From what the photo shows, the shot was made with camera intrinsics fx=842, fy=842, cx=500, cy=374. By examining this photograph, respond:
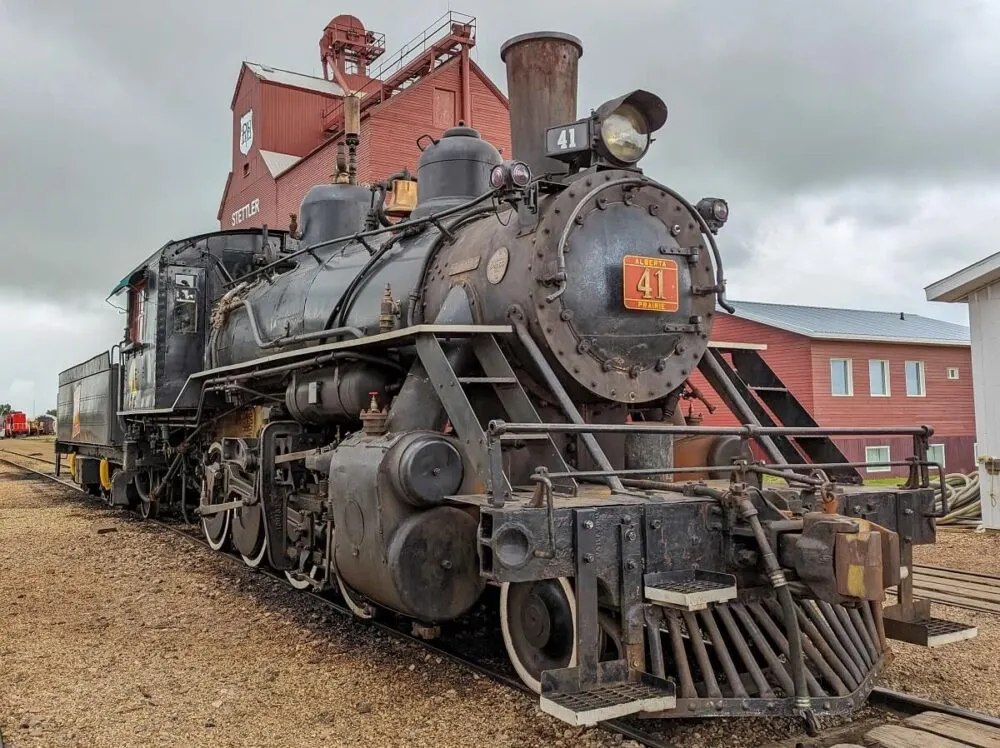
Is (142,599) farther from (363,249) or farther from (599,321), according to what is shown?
(599,321)

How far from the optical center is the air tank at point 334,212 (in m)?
8.70

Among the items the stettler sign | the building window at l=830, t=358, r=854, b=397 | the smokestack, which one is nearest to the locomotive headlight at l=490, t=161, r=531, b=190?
the smokestack

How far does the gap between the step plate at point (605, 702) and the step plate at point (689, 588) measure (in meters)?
0.38

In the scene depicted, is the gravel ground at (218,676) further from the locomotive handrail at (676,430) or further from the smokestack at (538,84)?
the smokestack at (538,84)

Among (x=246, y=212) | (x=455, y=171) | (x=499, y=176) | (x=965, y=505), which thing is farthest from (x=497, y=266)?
(x=246, y=212)

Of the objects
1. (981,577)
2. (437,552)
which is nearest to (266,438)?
(437,552)

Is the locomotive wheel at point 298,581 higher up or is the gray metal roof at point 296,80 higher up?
the gray metal roof at point 296,80

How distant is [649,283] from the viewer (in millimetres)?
5289

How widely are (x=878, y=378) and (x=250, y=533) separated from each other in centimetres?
1869

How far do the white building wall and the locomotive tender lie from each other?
6.39m

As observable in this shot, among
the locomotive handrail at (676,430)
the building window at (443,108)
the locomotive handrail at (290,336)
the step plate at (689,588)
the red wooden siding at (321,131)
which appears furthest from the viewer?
the building window at (443,108)

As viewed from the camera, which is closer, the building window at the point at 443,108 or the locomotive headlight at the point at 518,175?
the locomotive headlight at the point at 518,175

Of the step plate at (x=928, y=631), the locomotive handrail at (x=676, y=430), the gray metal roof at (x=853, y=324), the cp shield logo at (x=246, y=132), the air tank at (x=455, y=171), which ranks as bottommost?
the step plate at (x=928, y=631)

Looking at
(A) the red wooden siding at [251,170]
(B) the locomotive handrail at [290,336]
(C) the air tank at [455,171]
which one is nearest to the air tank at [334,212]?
(B) the locomotive handrail at [290,336]
